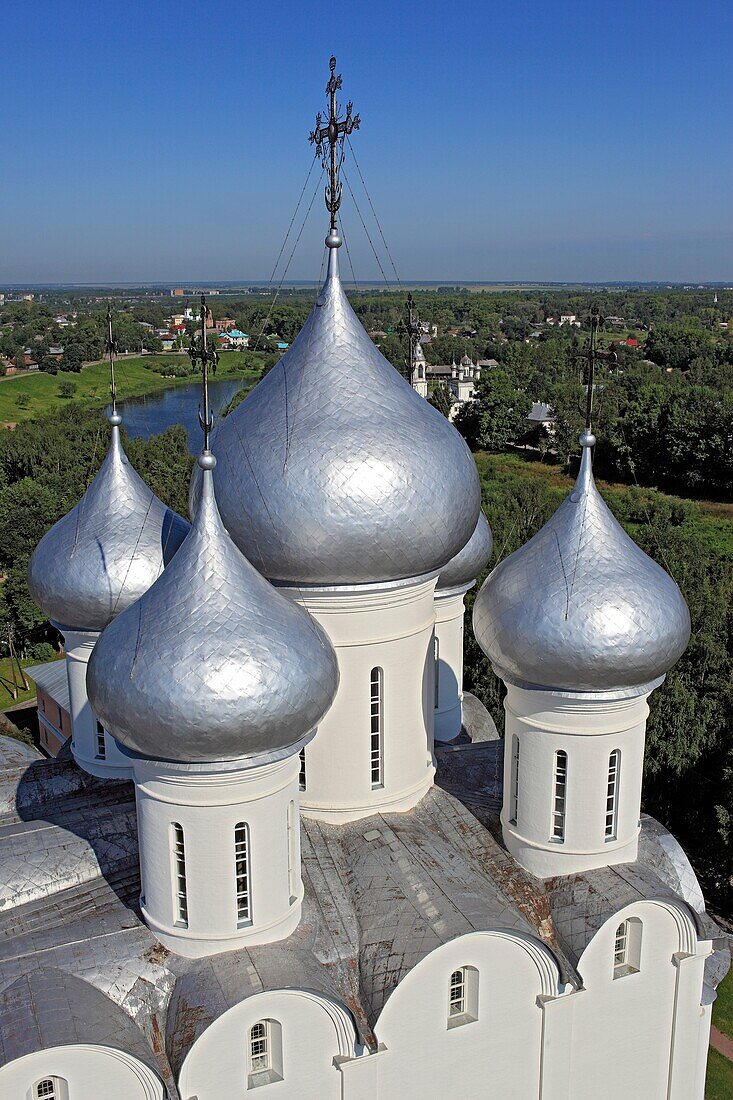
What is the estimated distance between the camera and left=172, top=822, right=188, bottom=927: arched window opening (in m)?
9.79

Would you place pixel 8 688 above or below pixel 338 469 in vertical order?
below

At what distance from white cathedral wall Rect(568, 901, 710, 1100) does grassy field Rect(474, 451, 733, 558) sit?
31792 millimetres

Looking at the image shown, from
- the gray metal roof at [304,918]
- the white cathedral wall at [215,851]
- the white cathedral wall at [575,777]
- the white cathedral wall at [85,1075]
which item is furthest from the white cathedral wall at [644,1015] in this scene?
the white cathedral wall at [85,1075]

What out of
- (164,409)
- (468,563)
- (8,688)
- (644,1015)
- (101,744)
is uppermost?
(468,563)

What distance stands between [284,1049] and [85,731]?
5.51 m

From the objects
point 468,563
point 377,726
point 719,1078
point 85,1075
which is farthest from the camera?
point 468,563

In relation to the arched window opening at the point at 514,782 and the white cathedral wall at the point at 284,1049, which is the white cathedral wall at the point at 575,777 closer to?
the arched window opening at the point at 514,782

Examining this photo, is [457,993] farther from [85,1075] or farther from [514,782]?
[85,1075]

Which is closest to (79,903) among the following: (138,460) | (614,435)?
(138,460)

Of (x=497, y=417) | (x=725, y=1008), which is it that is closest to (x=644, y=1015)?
(x=725, y=1008)

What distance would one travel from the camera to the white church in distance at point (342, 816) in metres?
9.05

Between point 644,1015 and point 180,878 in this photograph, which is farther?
point 644,1015

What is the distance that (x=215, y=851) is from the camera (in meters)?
9.64

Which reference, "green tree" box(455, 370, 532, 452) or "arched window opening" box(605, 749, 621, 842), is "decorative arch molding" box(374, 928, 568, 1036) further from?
"green tree" box(455, 370, 532, 452)
